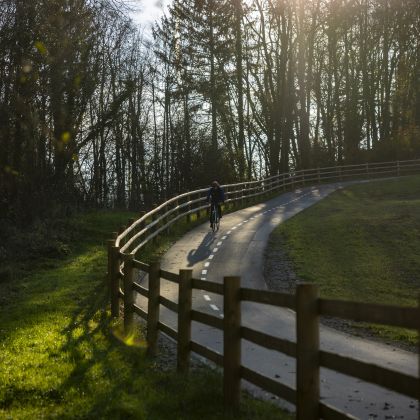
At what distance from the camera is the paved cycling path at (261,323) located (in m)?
7.03

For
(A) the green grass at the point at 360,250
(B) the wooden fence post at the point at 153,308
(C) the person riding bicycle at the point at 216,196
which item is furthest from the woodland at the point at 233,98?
(B) the wooden fence post at the point at 153,308

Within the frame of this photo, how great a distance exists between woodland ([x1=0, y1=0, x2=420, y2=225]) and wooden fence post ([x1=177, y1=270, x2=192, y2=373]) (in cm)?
1796

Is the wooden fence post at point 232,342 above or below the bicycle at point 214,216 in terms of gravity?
below

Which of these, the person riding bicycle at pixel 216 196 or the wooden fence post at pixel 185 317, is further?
the person riding bicycle at pixel 216 196

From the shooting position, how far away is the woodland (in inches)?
1523

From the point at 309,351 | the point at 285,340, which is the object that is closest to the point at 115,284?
the point at 285,340

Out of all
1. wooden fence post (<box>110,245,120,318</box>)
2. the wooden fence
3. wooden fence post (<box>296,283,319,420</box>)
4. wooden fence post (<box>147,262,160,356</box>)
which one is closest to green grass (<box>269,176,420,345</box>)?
wooden fence post (<box>147,262,160,356</box>)

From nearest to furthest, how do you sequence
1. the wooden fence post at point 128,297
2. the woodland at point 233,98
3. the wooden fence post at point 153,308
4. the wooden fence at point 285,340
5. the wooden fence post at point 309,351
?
the wooden fence at point 285,340 → the wooden fence post at point 309,351 → the wooden fence post at point 153,308 → the wooden fence post at point 128,297 → the woodland at point 233,98

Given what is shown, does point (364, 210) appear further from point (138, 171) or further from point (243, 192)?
point (138, 171)

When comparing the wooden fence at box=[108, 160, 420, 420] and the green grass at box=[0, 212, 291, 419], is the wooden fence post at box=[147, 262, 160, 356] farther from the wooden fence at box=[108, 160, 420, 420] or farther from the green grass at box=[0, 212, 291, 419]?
the green grass at box=[0, 212, 291, 419]

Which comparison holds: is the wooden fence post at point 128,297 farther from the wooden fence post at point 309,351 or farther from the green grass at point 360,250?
the wooden fence post at point 309,351

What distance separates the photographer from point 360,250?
20.2 meters

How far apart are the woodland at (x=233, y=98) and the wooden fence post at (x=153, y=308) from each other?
16587 millimetres

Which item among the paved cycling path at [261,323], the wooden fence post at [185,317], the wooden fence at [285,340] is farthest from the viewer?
the wooden fence post at [185,317]
